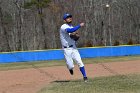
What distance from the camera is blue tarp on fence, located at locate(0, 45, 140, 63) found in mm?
23297

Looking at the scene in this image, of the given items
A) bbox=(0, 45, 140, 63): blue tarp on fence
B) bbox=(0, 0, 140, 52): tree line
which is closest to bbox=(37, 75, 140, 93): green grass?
bbox=(0, 45, 140, 63): blue tarp on fence

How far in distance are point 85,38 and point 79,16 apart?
8.00 feet

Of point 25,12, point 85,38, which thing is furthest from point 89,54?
point 25,12

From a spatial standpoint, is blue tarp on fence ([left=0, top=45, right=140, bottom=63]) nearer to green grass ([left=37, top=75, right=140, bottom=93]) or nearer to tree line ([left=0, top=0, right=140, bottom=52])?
tree line ([left=0, top=0, right=140, bottom=52])

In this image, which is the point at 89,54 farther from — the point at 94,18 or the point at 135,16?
the point at 135,16

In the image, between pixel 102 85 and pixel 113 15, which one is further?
pixel 113 15

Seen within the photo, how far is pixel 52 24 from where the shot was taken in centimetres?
3750

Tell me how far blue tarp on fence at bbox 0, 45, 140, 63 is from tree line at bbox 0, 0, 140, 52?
30.8 ft

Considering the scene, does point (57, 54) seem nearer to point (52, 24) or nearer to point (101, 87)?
point (52, 24)

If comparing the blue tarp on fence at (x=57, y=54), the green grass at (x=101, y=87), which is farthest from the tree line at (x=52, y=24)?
the green grass at (x=101, y=87)

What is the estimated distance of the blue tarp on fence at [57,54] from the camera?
23.3 metres

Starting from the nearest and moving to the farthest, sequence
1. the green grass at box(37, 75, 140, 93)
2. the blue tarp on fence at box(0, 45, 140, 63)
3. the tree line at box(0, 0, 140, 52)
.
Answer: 1. the green grass at box(37, 75, 140, 93)
2. the blue tarp on fence at box(0, 45, 140, 63)
3. the tree line at box(0, 0, 140, 52)

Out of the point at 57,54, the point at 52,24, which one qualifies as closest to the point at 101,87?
the point at 57,54

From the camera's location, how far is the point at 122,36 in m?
39.9
